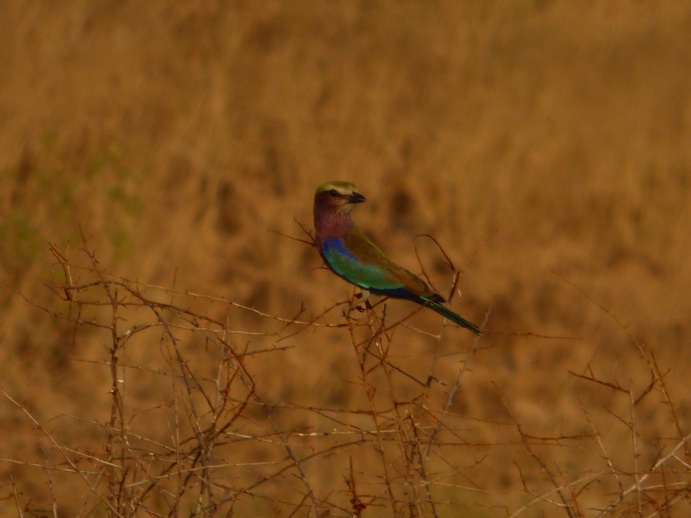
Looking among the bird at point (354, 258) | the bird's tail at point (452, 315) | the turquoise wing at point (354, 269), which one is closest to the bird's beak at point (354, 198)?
the bird at point (354, 258)

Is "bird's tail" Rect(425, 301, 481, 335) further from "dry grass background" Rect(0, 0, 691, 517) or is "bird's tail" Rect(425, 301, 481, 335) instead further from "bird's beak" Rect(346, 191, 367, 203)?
"dry grass background" Rect(0, 0, 691, 517)

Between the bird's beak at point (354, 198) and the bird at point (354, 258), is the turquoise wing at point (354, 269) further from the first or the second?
the bird's beak at point (354, 198)

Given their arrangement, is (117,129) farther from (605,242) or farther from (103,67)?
(605,242)

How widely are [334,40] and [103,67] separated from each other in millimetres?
2736

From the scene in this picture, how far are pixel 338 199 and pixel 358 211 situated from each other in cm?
616

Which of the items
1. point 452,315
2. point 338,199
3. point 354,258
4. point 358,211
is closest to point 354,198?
point 338,199

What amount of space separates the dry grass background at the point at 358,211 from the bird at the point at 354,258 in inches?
108

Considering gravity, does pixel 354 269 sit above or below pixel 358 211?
below

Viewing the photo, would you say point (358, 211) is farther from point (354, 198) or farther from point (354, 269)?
point (354, 269)

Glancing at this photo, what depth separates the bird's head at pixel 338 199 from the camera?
475 cm

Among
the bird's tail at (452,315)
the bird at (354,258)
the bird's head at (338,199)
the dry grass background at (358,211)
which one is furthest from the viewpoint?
the dry grass background at (358,211)

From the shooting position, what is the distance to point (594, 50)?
12312 millimetres

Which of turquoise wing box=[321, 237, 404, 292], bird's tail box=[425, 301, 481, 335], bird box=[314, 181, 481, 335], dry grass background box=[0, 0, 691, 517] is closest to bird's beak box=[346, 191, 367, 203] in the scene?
bird box=[314, 181, 481, 335]

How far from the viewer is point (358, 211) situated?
35.9 feet
